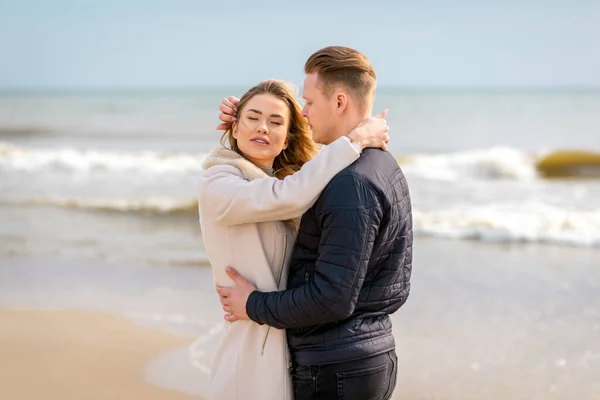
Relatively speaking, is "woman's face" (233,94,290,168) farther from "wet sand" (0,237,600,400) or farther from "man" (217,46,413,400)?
"wet sand" (0,237,600,400)

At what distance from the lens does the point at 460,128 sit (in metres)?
29.7

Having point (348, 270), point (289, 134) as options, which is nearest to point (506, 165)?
point (289, 134)

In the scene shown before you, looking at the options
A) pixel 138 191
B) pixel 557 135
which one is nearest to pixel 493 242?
pixel 138 191

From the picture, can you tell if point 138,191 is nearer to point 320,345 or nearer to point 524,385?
point 524,385

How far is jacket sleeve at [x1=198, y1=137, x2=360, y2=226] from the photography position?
8.52 feet

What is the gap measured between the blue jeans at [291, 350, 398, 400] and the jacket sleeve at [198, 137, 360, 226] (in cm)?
53

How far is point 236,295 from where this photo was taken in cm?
278

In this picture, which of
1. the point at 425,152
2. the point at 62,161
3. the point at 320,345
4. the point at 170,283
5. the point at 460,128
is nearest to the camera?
the point at 320,345

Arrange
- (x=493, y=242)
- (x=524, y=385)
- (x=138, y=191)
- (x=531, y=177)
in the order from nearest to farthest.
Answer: (x=524, y=385)
(x=493, y=242)
(x=138, y=191)
(x=531, y=177)

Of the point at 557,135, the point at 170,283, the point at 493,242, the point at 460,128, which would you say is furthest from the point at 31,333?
the point at 460,128

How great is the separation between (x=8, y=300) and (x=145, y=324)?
1.41 m

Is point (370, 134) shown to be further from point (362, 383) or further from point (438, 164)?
point (438, 164)

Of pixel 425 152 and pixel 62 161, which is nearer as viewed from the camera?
pixel 62 161

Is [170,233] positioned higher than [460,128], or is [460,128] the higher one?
[460,128]
